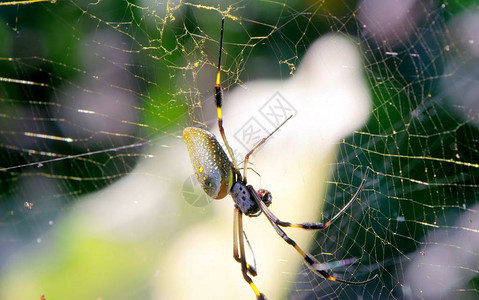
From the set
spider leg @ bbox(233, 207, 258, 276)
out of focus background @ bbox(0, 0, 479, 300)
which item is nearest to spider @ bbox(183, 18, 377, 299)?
spider leg @ bbox(233, 207, 258, 276)

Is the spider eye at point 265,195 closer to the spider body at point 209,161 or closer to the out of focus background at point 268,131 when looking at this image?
the spider body at point 209,161

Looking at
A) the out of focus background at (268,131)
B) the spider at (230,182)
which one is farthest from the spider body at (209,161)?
the out of focus background at (268,131)

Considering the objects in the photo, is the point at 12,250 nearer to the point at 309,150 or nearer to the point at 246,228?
the point at 246,228

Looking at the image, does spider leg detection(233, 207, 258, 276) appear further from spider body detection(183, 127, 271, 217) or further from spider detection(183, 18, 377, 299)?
spider body detection(183, 127, 271, 217)

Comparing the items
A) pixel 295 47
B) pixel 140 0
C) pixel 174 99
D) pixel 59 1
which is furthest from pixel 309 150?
pixel 59 1

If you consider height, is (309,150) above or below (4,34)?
below

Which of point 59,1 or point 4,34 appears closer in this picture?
point 59,1
